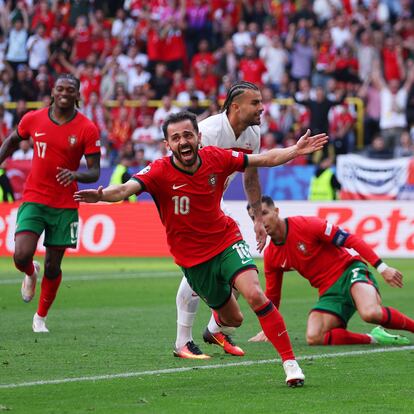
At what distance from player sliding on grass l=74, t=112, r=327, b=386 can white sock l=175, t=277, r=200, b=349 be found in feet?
3.19

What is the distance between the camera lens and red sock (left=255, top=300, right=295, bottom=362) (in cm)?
822

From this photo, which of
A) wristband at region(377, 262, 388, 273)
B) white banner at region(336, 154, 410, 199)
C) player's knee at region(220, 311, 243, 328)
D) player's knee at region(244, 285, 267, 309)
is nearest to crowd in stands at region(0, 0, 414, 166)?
white banner at region(336, 154, 410, 199)

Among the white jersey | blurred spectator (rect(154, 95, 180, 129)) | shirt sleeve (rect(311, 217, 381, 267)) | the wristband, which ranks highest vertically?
blurred spectator (rect(154, 95, 180, 129))

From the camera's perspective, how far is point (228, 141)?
10414 mm

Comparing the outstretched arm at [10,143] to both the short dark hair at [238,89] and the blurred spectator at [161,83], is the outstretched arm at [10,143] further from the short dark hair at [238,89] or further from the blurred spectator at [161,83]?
the blurred spectator at [161,83]

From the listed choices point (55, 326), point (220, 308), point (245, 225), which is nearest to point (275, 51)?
point (245, 225)

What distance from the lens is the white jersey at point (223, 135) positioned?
10.3m

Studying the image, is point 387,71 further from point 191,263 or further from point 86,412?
point 86,412

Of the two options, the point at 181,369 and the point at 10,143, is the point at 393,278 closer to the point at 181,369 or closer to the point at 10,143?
the point at 181,369

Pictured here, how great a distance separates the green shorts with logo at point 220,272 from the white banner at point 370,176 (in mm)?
15392

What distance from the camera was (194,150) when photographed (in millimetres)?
8586

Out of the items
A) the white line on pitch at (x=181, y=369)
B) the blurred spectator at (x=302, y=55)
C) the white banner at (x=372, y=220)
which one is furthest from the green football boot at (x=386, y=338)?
the blurred spectator at (x=302, y=55)

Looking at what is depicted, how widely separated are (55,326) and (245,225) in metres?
8.83

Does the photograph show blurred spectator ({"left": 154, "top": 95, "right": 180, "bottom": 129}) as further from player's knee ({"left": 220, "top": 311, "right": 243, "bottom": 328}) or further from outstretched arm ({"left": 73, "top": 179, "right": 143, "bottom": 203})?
outstretched arm ({"left": 73, "top": 179, "right": 143, "bottom": 203})
